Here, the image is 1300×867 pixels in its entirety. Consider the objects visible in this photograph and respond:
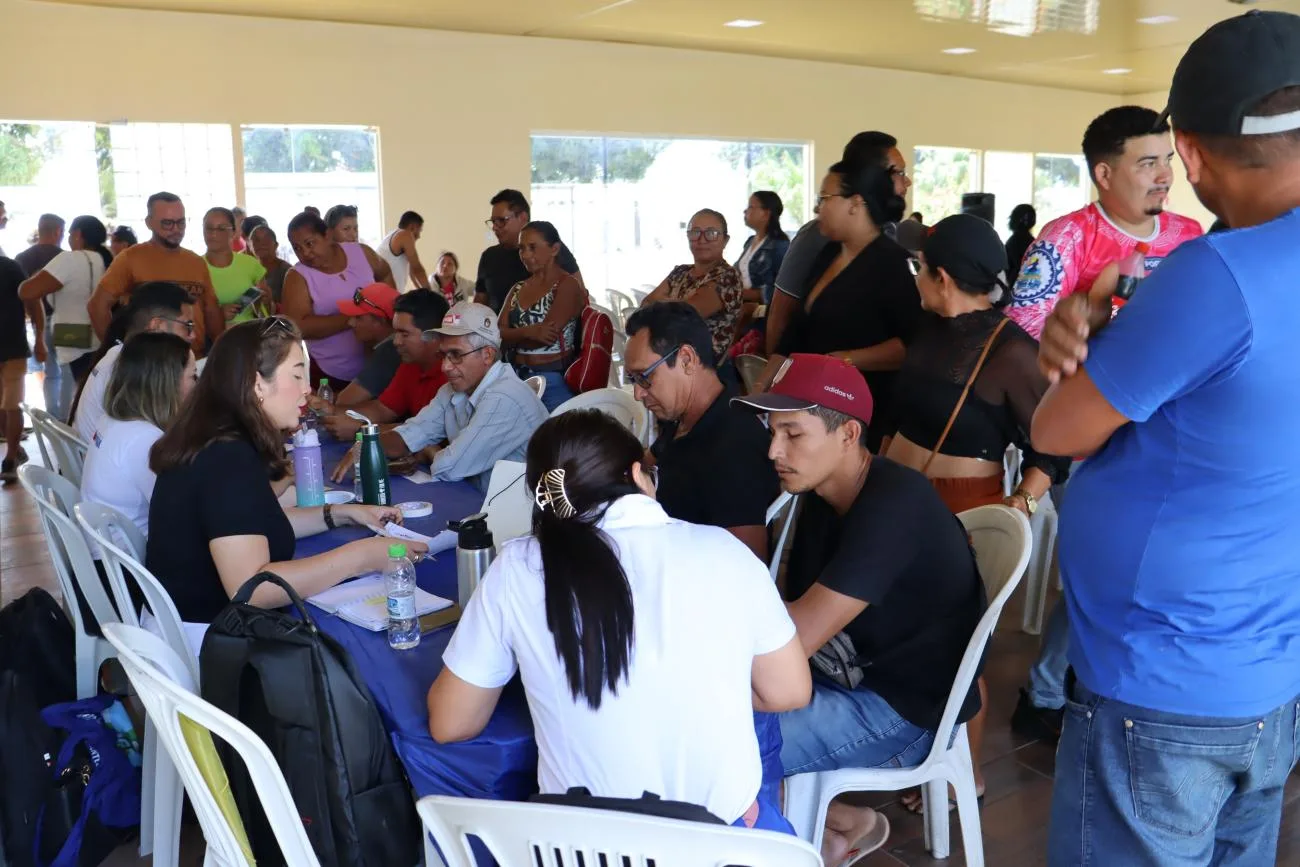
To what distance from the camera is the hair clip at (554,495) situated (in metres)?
1.46

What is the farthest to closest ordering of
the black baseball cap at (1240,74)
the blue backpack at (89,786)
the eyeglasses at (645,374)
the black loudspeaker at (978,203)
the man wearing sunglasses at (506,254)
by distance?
the black loudspeaker at (978,203)
the man wearing sunglasses at (506,254)
the eyeglasses at (645,374)
the blue backpack at (89,786)
the black baseball cap at (1240,74)

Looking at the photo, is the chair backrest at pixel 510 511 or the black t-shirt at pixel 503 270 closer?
the chair backrest at pixel 510 511

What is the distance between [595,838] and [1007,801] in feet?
5.87

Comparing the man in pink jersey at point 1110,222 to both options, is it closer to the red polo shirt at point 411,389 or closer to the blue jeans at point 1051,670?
the blue jeans at point 1051,670

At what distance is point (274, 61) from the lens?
8.73 metres

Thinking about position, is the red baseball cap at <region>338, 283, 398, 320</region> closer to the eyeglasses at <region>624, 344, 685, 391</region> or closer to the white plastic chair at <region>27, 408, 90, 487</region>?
the white plastic chair at <region>27, 408, 90, 487</region>

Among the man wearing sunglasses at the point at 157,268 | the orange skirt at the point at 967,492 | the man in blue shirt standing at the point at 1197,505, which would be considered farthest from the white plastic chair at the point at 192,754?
the man wearing sunglasses at the point at 157,268

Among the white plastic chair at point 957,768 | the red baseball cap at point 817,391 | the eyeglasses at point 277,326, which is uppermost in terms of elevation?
the eyeglasses at point 277,326

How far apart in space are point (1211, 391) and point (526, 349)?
12.2 ft

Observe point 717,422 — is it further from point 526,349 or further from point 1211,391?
point 526,349

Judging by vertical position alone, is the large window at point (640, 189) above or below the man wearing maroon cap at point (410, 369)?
above

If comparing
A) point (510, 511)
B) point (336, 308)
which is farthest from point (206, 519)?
point (336, 308)

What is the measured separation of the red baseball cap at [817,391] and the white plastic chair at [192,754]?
1028 mm

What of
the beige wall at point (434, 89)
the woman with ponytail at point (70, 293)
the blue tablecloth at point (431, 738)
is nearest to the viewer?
the blue tablecloth at point (431, 738)
